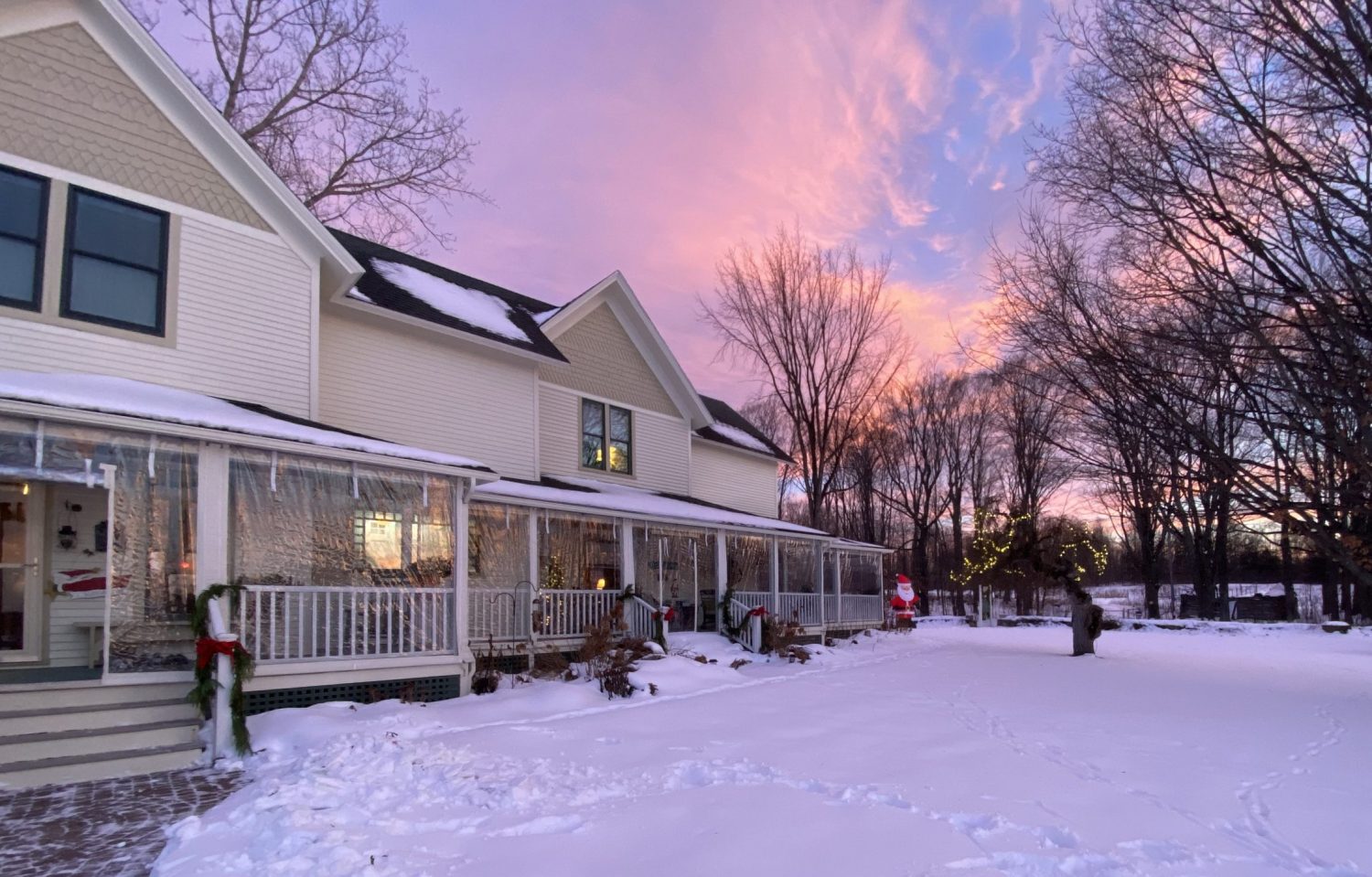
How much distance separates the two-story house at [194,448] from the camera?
24.2ft

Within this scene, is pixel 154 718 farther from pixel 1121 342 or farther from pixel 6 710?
pixel 1121 342

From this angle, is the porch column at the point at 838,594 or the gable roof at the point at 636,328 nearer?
Result: the gable roof at the point at 636,328

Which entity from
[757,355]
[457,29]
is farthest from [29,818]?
[757,355]

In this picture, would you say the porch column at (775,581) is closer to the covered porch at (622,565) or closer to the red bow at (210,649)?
the covered porch at (622,565)

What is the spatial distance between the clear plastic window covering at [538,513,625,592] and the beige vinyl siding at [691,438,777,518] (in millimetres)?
5023

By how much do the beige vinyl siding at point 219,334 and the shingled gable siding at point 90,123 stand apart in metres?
0.58

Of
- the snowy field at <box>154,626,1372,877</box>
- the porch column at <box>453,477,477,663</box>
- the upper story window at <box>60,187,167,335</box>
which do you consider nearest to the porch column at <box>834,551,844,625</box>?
the snowy field at <box>154,626,1372,877</box>

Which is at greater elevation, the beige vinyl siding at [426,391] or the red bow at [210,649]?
the beige vinyl siding at [426,391]

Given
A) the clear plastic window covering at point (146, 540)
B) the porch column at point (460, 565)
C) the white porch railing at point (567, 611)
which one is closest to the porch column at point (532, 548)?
the white porch railing at point (567, 611)

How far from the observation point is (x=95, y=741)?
6727mm

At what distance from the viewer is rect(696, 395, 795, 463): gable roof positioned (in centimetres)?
2106

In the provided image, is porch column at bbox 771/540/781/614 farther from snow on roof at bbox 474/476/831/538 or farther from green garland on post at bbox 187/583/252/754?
green garland on post at bbox 187/583/252/754

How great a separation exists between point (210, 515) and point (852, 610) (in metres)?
16.5

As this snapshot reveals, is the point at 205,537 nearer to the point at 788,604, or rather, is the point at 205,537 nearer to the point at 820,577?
the point at 788,604
